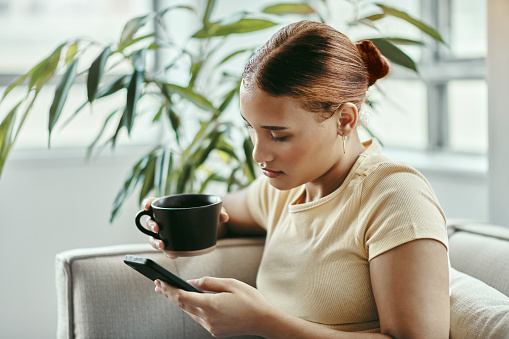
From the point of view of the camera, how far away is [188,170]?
1.58 meters

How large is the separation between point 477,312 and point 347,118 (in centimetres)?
39

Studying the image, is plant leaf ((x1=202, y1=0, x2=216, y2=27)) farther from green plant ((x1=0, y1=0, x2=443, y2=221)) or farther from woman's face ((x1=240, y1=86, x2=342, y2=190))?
woman's face ((x1=240, y1=86, x2=342, y2=190))

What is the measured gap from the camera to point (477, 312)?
923 mm

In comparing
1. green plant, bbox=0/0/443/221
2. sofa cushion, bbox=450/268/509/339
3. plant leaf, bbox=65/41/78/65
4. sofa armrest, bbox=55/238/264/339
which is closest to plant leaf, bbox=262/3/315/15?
green plant, bbox=0/0/443/221

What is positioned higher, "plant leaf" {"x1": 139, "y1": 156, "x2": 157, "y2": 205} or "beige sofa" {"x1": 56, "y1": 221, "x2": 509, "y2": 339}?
"plant leaf" {"x1": 139, "y1": 156, "x2": 157, "y2": 205}

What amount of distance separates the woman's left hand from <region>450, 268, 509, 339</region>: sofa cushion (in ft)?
1.05

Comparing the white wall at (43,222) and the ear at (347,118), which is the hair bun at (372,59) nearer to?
the ear at (347,118)

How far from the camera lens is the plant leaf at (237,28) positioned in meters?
1.47

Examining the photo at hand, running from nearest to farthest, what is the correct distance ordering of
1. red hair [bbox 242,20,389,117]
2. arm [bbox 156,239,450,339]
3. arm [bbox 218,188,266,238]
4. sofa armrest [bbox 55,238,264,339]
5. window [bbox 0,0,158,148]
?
arm [bbox 156,239,450,339], red hair [bbox 242,20,389,117], sofa armrest [bbox 55,238,264,339], arm [bbox 218,188,266,238], window [bbox 0,0,158,148]

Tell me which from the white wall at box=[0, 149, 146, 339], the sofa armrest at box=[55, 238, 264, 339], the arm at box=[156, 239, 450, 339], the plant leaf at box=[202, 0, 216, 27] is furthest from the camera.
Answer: the white wall at box=[0, 149, 146, 339]

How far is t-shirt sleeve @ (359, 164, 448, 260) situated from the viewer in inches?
34.2

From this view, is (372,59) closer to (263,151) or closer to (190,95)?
(263,151)

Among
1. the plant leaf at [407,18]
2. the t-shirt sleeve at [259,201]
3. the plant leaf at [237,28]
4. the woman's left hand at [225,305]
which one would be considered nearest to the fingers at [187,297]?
the woman's left hand at [225,305]

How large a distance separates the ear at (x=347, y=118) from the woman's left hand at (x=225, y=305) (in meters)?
0.33
